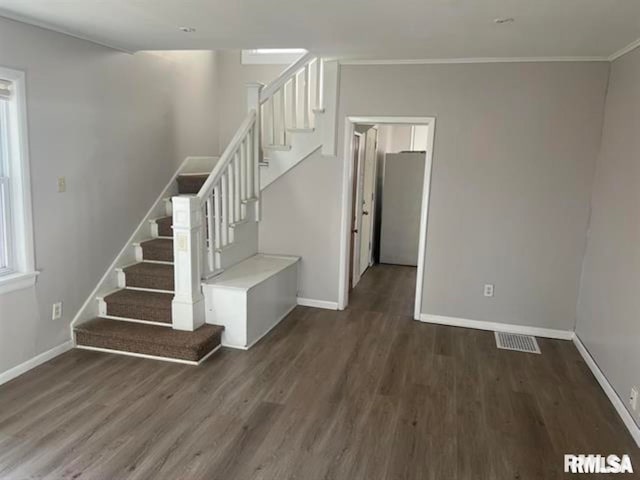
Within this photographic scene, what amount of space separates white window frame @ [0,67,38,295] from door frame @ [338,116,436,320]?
8.75 ft

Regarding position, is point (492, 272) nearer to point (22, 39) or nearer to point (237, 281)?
point (237, 281)

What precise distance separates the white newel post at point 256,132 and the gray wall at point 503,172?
81 centimetres

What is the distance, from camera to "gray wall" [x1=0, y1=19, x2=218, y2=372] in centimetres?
321

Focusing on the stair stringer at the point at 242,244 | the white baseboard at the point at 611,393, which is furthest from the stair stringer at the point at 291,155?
the white baseboard at the point at 611,393

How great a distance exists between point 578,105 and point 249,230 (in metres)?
3.23

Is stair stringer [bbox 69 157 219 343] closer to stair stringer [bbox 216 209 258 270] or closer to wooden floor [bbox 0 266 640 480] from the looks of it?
wooden floor [bbox 0 266 640 480]

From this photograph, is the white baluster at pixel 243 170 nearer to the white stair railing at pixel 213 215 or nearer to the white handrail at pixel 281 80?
the white stair railing at pixel 213 215

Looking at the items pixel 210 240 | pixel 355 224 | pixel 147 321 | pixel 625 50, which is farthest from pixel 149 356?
pixel 625 50

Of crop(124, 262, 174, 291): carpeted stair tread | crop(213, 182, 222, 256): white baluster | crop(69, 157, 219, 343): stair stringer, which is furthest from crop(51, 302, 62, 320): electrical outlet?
crop(213, 182, 222, 256): white baluster

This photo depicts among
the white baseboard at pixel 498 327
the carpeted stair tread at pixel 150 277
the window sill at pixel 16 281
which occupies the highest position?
the window sill at pixel 16 281

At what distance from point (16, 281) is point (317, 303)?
272 centimetres

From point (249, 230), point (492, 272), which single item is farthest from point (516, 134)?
point (249, 230)

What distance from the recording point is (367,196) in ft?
20.6

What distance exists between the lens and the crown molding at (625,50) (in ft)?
10.6
